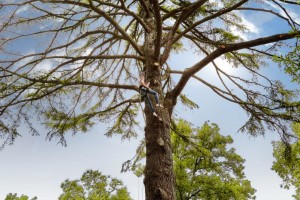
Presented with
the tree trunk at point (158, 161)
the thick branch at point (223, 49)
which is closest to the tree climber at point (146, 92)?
the tree trunk at point (158, 161)

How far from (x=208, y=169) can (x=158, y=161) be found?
39.0 ft

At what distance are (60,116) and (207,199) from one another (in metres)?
10.00

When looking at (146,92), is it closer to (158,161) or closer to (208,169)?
A: (158,161)

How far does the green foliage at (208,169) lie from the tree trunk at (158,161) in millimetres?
9418

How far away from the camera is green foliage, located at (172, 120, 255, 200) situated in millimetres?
14797

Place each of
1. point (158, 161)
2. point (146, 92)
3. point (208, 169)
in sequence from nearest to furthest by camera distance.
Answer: point (158, 161) < point (146, 92) < point (208, 169)

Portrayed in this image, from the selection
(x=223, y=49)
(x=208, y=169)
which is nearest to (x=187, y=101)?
(x=223, y=49)

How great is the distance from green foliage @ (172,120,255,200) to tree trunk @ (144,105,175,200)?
942 cm

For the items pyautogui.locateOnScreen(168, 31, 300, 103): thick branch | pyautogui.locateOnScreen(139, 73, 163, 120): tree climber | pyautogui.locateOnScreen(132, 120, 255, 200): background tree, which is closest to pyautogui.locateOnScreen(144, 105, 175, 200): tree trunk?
pyautogui.locateOnScreen(139, 73, 163, 120): tree climber

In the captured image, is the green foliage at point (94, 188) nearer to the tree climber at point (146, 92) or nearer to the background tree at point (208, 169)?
the background tree at point (208, 169)

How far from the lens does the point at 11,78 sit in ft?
19.5

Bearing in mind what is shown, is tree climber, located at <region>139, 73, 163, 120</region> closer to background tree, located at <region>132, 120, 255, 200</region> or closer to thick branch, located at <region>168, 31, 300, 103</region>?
thick branch, located at <region>168, 31, 300, 103</region>

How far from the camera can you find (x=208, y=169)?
630 inches

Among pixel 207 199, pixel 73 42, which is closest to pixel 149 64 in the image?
pixel 73 42
